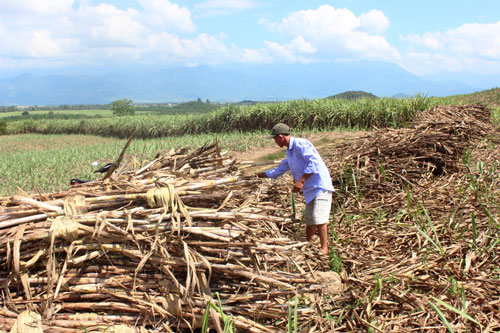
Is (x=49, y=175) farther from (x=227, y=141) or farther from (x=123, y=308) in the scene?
(x=123, y=308)

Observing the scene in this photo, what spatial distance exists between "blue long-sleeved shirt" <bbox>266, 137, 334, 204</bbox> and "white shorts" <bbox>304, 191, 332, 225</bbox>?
0.05 m

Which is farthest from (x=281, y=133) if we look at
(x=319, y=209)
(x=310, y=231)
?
(x=310, y=231)

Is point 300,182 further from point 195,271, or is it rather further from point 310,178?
point 195,271

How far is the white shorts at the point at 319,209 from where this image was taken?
157 inches

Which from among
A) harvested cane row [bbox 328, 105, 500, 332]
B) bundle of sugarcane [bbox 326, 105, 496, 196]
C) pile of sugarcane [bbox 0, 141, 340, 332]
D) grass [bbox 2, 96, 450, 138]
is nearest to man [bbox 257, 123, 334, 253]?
harvested cane row [bbox 328, 105, 500, 332]

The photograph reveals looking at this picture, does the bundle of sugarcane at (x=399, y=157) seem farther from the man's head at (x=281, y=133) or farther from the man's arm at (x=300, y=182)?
the man's head at (x=281, y=133)

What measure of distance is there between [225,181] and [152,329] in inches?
52.4

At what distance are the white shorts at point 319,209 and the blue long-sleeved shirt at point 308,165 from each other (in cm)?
5

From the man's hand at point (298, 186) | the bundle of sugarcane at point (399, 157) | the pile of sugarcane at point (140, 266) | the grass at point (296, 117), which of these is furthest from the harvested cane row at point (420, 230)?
the grass at point (296, 117)

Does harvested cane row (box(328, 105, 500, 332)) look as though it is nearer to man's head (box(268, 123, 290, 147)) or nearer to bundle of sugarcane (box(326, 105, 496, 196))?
bundle of sugarcane (box(326, 105, 496, 196))

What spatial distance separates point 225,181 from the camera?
3.25 meters

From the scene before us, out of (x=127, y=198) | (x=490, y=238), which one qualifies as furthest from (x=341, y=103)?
(x=127, y=198)

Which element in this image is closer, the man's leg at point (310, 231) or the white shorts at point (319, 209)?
the white shorts at point (319, 209)

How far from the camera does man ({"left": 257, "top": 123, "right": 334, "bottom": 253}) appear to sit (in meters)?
3.96
